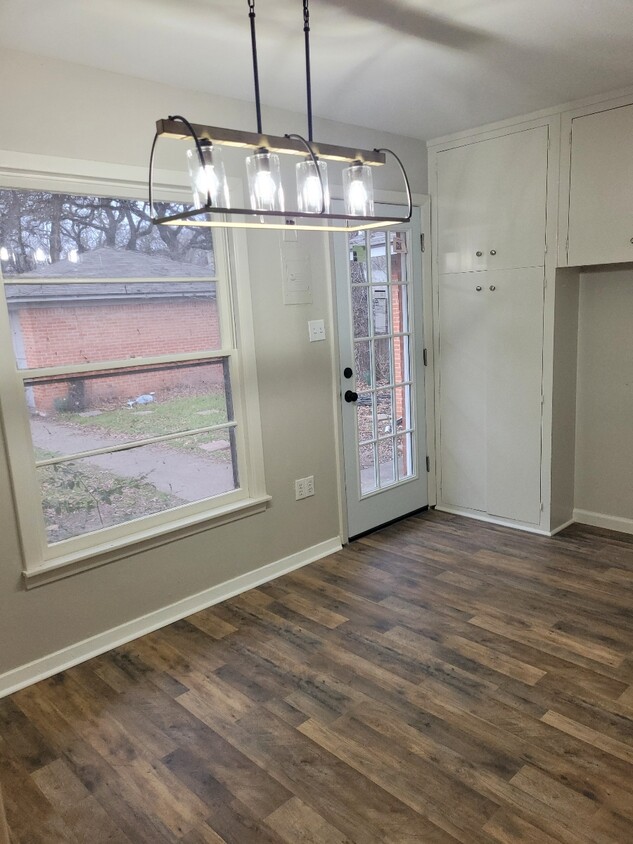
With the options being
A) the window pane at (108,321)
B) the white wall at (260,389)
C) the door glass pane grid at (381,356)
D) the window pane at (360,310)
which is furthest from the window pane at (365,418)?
the window pane at (108,321)

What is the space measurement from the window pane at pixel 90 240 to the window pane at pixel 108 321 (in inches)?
2.6

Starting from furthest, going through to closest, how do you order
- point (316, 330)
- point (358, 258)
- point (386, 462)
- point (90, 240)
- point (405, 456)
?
point (405, 456) → point (386, 462) → point (358, 258) → point (316, 330) → point (90, 240)

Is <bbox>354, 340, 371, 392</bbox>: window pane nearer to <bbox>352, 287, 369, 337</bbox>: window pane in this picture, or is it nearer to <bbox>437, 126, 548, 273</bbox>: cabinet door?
<bbox>352, 287, 369, 337</bbox>: window pane

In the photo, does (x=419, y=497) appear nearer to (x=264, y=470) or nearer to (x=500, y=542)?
(x=500, y=542)

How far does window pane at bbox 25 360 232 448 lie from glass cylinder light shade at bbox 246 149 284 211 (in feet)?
4.27

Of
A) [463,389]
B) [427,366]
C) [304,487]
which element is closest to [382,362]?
[427,366]

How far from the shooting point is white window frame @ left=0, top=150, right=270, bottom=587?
7.75 feet

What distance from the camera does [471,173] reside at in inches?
145

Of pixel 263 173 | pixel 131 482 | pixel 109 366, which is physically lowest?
pixel 131 482

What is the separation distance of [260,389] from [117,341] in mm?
806

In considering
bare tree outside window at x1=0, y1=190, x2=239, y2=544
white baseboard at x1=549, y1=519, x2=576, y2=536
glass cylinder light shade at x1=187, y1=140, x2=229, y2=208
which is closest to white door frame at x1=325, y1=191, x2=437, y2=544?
bare tree outside window at x1=0, y1=190, x2=239, y2=544

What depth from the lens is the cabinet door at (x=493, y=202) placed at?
344 centimetres

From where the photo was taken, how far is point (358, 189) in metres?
1.86

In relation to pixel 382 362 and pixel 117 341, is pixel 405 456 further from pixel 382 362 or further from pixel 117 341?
pixel 117 341
